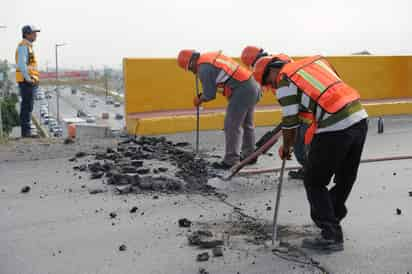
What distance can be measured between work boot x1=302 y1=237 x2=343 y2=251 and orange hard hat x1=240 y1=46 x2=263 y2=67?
3.73m

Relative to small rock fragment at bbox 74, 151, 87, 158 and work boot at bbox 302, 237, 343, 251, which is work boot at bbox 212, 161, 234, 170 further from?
work boot at bbox 302, 237, 343, 251

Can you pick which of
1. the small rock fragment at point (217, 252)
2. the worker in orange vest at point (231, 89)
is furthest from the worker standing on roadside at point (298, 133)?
the small rock fragment at point (217, 252)

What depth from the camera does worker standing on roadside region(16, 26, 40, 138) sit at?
972cm

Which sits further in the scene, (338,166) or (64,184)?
(64,184)

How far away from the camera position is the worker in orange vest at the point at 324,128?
4.02m

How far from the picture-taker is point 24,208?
18.1 ft

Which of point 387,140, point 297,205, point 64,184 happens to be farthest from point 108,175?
point 387,140

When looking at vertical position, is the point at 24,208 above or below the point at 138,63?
below

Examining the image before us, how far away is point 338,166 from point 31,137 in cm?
719

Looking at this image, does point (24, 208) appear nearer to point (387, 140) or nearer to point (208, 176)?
point (208, 176)

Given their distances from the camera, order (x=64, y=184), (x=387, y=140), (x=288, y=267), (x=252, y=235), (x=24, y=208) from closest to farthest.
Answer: (x=288, y=267) < (x=252, y=235) < (x=24, y=208) < (x=64, y=184) < (x=387, y=140)

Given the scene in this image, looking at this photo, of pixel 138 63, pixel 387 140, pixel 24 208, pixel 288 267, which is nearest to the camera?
pixel 288 267

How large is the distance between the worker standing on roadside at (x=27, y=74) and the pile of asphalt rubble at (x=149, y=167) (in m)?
2.31

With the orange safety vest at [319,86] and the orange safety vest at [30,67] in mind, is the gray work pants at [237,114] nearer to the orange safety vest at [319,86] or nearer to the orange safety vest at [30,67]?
the orange safety vest at [319,86]
